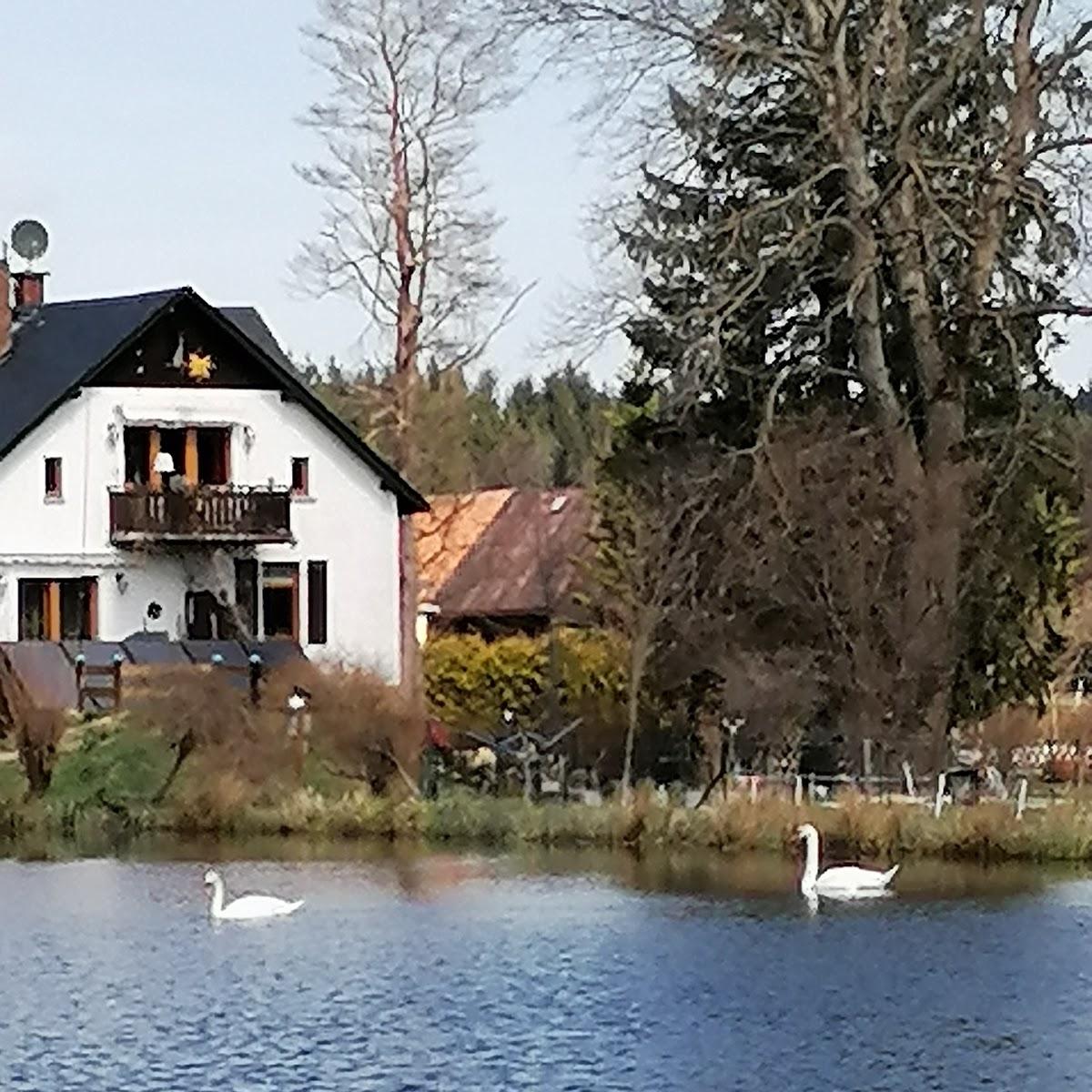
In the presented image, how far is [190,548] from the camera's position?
50000 millimetres

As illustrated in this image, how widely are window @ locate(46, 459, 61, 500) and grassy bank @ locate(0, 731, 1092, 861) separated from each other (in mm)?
10939

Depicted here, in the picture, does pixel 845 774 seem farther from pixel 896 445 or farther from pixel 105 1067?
pixel 105 1067

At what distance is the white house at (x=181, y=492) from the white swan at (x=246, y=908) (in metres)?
20.1

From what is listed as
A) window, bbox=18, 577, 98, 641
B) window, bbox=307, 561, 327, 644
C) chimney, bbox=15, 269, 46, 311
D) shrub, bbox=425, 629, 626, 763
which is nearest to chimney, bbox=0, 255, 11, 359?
chimney, bbox=15, 269, 46, 311

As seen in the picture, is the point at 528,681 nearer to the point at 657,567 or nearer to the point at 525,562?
the point at 525,562

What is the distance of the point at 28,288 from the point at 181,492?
6709 mm

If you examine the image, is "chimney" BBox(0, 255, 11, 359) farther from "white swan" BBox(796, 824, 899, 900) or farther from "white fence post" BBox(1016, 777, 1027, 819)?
"white swan" BBox(796, 824, 899, 900)

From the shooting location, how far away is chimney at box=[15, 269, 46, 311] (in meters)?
54.1

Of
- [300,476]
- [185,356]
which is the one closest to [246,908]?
[185,356]

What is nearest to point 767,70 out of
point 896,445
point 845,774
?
point 896,445

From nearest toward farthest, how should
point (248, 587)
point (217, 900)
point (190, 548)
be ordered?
point (217, 900) < point (190, 548) < point (248, 587)

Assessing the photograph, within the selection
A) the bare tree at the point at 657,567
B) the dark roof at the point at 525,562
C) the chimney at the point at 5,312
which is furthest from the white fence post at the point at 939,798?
the chimney at the point at 5,312

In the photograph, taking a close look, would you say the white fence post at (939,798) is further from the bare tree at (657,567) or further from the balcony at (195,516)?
the balcony at (195,516)

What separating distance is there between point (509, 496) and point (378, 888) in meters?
28.9
